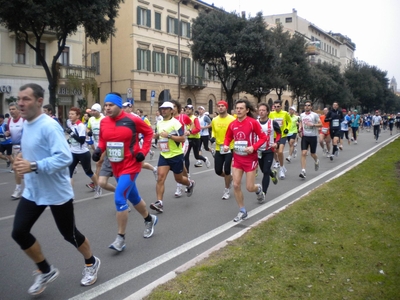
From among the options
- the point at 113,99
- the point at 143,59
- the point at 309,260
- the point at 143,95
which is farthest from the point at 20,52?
the point at 309,260

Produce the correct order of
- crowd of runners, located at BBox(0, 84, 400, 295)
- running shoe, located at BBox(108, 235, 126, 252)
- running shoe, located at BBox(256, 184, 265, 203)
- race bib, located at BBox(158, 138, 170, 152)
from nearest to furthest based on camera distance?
crowd of runners, located at BBox(0, 84, 400, 295), running shoe, located at BBox(108, 235, 126, 252), race bib, located at BBox(158, 138, 170, 152), running shoe, located at BBox(256, 184, 265, 203)

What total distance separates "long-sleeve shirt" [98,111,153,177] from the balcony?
128 ft

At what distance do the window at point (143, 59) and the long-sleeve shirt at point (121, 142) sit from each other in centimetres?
3488

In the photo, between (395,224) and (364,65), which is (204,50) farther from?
(364,65)

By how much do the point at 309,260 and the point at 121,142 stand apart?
8.52 feet

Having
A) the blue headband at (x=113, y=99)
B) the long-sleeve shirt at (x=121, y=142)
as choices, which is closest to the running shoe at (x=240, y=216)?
the long-sleeve shirt at (x=121, y=142)

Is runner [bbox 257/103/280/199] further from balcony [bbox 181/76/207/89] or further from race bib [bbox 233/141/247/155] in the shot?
balcony [bbox 181/76/207/89]

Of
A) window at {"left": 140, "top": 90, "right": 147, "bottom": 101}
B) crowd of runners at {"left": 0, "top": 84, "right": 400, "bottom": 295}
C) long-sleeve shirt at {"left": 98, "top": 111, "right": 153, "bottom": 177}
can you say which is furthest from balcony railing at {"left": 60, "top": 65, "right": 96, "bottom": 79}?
long-sleeve shirt at {"left": 98, "top": 111, "right": 153, "bottom": 177}

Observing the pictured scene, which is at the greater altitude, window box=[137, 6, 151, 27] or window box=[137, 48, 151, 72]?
window box=[137, 6, 151, 27]

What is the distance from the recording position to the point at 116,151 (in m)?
5.55

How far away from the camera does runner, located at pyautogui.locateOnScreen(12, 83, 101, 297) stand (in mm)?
3961

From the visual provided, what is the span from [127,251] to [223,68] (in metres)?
35.3

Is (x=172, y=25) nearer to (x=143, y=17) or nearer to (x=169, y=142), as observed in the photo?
(x=143, y=17)

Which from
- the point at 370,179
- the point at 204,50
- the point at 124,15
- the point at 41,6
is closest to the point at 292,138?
the point at 370,179
